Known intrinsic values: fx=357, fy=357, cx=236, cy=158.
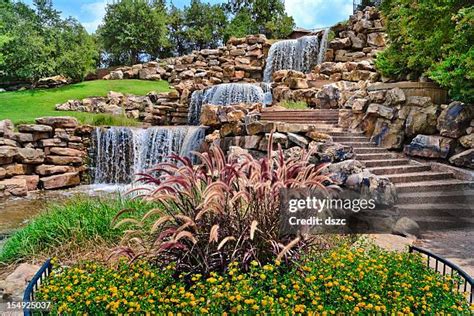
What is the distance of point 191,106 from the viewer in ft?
49.4

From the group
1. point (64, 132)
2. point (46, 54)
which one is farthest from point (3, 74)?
point (64, 132)

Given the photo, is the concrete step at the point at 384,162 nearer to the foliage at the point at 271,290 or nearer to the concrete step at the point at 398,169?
the concrete step at the point at 398,169

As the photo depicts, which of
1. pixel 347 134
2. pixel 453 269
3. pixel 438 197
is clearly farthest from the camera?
pixel 347 134

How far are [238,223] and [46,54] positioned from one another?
62.6 feet

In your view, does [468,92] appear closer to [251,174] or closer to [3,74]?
[251,174]

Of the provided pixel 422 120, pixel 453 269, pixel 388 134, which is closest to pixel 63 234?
pixel 453 269

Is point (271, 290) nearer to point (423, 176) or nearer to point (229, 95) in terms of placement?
point (423, 176)

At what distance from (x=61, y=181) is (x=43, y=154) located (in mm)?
1034

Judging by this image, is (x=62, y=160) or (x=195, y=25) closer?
(x=62, y=160)

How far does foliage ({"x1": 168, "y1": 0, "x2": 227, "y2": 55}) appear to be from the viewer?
27.4 metres

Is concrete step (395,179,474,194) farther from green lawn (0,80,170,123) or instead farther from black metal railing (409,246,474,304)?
green lawn (0,80,170,123)

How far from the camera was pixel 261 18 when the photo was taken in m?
30.0

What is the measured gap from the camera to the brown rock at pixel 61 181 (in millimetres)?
10656

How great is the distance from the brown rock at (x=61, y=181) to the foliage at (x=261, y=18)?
18407 mm
